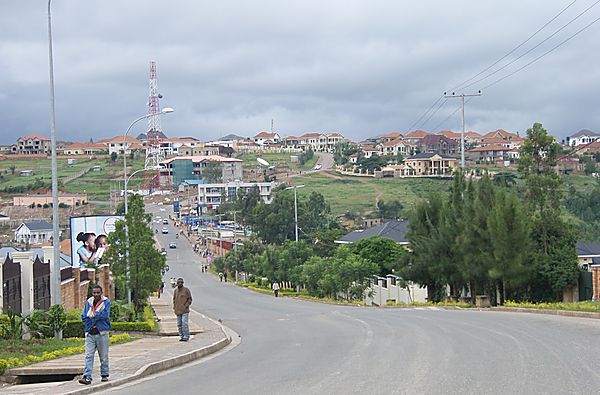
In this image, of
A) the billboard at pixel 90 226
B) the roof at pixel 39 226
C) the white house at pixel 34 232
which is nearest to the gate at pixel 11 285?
the billboard at pixel 90 226

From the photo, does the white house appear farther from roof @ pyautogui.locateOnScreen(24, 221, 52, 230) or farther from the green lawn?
the green lawn

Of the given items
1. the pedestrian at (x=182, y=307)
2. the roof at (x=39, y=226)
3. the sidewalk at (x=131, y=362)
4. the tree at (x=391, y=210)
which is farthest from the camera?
the tree at (x=391, y=210)

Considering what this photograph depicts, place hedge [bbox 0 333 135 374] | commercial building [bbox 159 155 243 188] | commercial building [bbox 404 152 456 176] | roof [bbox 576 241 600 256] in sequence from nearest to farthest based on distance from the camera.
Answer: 1. hedge [bbox 0 333 135 374]
2. roof [bbox 576 241 600 256]
3. commercial building [bbox 404 152 456 176]
4. commercial building [bbox 159 155 243 188]

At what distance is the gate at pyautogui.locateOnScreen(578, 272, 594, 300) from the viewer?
125ft

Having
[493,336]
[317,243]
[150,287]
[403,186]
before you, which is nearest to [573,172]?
[403,186]

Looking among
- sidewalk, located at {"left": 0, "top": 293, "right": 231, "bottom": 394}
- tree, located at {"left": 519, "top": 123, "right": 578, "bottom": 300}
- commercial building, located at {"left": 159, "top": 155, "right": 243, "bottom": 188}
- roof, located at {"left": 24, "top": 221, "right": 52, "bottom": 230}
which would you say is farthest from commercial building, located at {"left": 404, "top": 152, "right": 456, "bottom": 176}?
sidewalk, located at {"left": 0, "top": 293, "right": 231, "bottom": 394}

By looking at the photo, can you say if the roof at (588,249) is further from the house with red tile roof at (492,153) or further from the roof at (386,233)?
the house with red tile roof at (492,153)

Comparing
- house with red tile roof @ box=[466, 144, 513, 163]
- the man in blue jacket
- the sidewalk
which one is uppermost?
house with red tile roof @ box=[466, 144, 513, 163]

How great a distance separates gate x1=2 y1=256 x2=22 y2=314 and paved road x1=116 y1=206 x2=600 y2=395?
7.73 meters

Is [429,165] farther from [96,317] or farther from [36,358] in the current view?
[96,317]

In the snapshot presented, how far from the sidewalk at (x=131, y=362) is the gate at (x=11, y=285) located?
21.2 feet

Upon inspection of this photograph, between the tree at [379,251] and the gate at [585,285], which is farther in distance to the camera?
the tree at [379,251]

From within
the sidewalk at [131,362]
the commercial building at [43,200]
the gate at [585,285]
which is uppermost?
the commercial building at [43,200]

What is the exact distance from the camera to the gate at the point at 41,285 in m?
29.8
